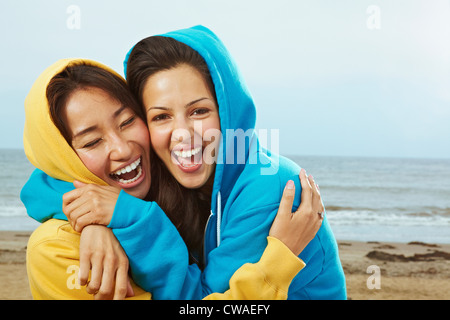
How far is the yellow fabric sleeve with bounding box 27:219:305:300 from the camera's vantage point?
2219 mm

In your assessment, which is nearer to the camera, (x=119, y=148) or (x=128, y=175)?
(x=119, y=148)

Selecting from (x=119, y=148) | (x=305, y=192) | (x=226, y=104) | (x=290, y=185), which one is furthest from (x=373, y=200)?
(x=119, y=148)

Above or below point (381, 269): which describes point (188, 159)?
above

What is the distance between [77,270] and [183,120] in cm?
91

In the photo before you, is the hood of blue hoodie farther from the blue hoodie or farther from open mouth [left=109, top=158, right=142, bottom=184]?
open mouth [left=109, top=158, right=142, bottom=184]

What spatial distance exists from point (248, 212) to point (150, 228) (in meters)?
0.49

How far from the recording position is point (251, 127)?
2.65m

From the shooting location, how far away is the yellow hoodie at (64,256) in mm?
2227

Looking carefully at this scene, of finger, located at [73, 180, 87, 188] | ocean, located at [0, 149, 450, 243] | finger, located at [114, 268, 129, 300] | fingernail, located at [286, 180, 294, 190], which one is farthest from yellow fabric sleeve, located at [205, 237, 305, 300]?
ocean, located at [0, 149, 450, 243]

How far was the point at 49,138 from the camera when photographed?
2.40 meters

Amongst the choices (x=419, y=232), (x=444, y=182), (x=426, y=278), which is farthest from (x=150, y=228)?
(x=444, y=182)

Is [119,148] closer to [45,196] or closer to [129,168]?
[129,168]


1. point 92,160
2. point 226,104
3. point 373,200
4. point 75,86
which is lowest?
point 373,200

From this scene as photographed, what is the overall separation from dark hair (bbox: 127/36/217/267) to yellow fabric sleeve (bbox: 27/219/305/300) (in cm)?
48
